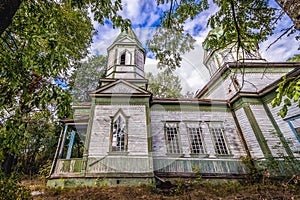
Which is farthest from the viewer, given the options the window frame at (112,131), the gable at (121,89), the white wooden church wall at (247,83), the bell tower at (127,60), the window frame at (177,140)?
the bell tower at (127,60)

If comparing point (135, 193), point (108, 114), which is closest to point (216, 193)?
point (135, 193)

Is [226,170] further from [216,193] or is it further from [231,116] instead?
[231,116]

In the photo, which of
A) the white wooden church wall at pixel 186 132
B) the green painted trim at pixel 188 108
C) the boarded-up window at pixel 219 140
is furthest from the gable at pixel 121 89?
the boarded-up window at pixel 219 140

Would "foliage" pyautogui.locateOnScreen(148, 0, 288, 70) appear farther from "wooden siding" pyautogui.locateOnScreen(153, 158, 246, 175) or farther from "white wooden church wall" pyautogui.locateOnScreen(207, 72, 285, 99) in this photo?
"white wooden church wall" pyautogui.locateOnScreen(207, 72, 285, 99)

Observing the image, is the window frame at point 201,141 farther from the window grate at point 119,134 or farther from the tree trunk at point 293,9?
the tree trunk at point 293,9

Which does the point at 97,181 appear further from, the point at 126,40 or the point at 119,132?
the point at 126,40

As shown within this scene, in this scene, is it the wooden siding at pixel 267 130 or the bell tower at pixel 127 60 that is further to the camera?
the bell tower at pixel 127 60

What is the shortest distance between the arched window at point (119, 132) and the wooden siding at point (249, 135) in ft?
23.5

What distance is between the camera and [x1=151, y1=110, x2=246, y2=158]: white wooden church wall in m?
8.91

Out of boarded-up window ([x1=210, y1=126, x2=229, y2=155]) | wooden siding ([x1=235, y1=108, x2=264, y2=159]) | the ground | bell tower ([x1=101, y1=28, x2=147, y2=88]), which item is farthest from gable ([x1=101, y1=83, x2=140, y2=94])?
wooden siding ([x1=235, y1=108, x2=264, y2=159])

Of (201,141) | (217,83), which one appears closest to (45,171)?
(201,141)

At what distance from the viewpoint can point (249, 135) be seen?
9109 mm

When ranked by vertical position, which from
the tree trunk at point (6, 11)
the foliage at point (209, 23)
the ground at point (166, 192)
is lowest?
the ground at point (166, 192)

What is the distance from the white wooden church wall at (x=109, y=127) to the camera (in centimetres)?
783
